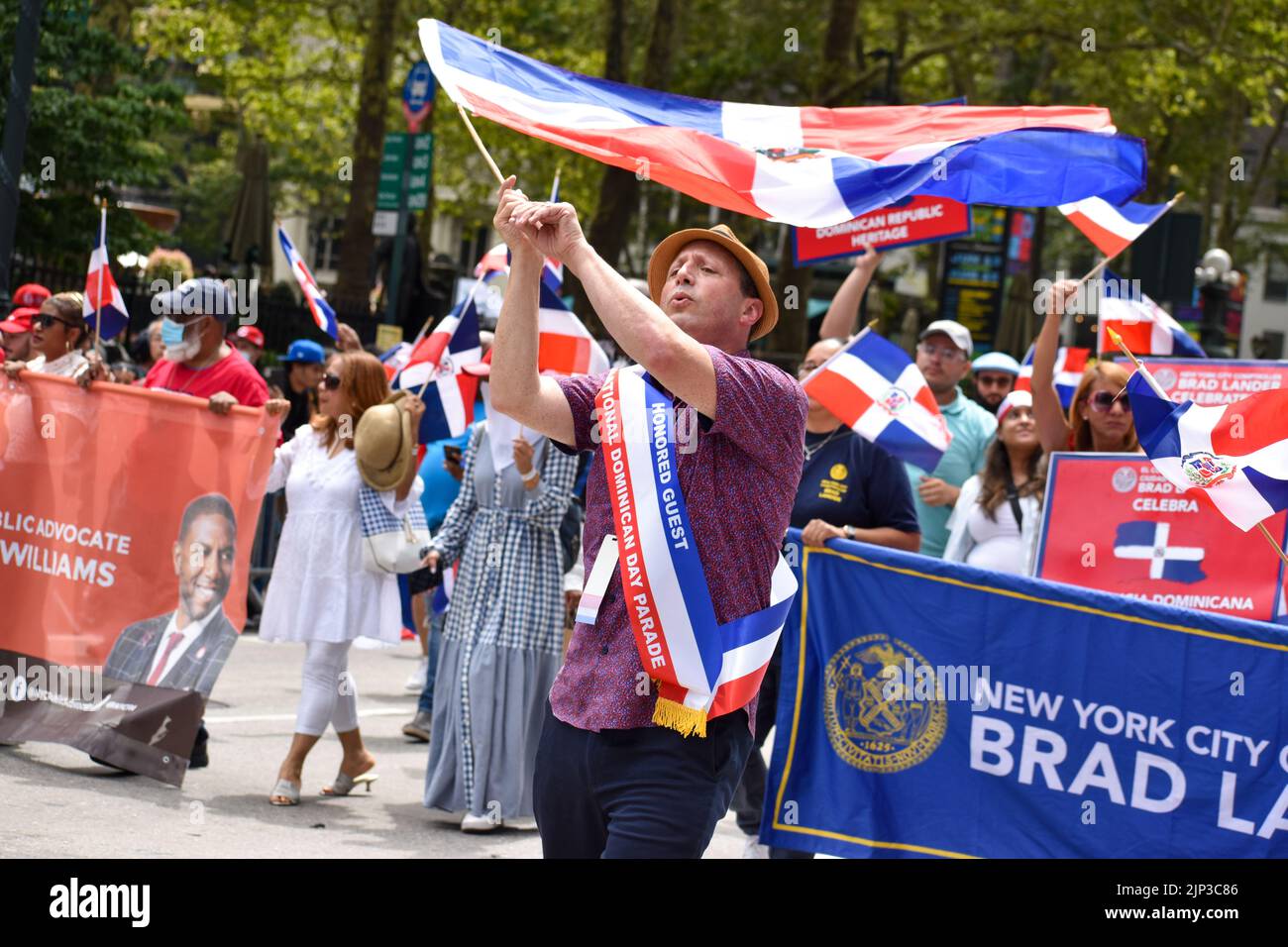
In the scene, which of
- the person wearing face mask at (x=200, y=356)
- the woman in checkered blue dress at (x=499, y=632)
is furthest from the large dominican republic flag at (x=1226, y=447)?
the person wearing face mask at (x=200, y=356)

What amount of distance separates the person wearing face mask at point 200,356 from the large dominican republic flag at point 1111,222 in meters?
3.72

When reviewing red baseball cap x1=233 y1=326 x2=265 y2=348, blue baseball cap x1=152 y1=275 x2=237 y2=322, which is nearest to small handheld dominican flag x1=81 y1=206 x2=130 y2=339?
blue baseball cap x1=152 y1=275 x2=237 y2=322

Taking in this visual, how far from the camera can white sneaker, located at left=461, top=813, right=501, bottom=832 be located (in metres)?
7.63

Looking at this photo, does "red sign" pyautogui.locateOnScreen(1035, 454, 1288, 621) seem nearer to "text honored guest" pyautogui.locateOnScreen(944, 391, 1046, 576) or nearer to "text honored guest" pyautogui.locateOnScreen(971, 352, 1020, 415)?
"text honored guest" pyautogui.locateOnScreen(944, 391, 1046, 576)

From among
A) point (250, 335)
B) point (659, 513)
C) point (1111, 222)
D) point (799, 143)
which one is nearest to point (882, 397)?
point (1111, 222)

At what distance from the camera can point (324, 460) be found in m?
8.10

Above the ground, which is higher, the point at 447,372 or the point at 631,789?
the point at 447,372

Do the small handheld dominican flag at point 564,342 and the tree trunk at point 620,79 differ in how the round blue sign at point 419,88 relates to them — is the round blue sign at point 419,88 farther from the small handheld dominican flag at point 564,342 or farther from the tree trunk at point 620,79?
the small handheld dominican flag at point 564,342

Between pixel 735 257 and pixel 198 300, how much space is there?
4.60 metres

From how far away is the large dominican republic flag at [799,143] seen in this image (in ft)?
16.1

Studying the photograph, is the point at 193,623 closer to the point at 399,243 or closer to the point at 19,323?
the point at 19,323

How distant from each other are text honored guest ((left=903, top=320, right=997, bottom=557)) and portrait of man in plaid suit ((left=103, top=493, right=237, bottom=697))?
3280 millimetres

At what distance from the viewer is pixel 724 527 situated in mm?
3850
